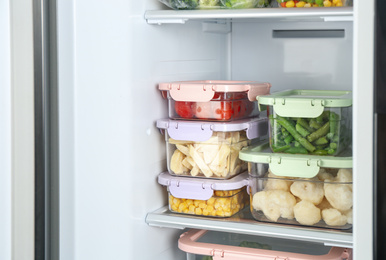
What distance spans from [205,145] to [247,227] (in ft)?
0.80

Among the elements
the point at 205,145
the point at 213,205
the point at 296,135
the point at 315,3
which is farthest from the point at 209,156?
the point at 315,3

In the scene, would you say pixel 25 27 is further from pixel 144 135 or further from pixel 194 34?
pixel 194 34

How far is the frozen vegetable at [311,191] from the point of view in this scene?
1404 millimetres

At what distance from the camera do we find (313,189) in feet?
4.61

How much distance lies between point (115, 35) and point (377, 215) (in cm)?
72

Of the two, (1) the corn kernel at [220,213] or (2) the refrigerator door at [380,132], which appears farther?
(1) the corn kernel at [220,213]

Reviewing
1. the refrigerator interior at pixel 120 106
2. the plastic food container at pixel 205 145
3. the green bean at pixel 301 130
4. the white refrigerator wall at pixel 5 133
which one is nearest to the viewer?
the white refrigerator wall at pixel 5 133

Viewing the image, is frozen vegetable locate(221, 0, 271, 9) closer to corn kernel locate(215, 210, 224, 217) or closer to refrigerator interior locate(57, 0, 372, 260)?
refrigerator interior locate(57, 0, 372, 260)

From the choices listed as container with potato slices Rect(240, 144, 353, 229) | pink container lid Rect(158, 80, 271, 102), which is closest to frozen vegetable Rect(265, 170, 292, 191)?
container with potato slices Rect(240, 144, 353, 229)

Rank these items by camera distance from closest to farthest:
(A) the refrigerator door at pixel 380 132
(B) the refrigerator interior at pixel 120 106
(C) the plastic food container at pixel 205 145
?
(A) the refrigerator door at pixel 380 132
(B) the refrigerator interior at pixel 120 106
(C) the plastic food container at pixel 205 145

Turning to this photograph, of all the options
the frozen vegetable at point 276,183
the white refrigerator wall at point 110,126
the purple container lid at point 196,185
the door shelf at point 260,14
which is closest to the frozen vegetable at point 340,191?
the frozen vegetable at point 276,183

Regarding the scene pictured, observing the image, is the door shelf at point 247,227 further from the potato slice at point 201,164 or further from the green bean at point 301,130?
the green bean at point 301,130

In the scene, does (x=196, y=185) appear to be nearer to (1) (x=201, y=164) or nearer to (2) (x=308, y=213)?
(1) (x=201, y=164)

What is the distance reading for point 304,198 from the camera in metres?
1.41
